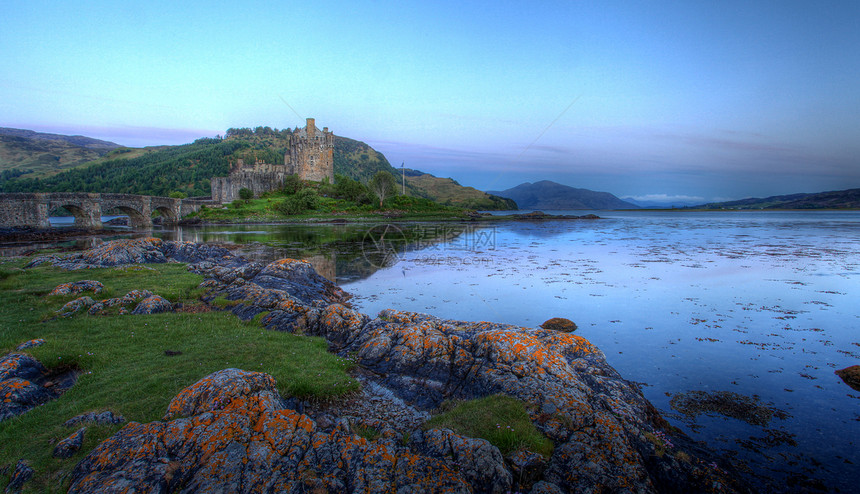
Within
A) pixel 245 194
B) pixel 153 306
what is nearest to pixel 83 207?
pixel 245 194

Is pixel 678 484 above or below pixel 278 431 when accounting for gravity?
below

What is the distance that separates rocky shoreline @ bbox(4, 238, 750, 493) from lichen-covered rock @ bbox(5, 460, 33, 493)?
0.67 meters

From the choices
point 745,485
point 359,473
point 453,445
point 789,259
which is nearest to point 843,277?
point 789,259

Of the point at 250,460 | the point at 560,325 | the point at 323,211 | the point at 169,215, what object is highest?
the point at 323,211

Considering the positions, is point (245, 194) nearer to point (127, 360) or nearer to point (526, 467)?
point (127, 360)

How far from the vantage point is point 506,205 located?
198500 mm

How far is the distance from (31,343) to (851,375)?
62.5 feet

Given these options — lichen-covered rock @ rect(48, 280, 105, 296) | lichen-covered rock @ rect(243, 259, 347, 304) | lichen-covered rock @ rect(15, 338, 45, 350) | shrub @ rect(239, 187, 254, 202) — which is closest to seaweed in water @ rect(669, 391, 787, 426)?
lichen-covered rock @ rect(243, 259, 347, 304)

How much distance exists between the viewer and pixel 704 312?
13.8m

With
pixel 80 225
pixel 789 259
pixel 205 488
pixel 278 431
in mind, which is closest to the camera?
pixel 205 488

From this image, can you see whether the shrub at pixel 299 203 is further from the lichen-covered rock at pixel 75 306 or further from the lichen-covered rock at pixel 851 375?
the lichen-covered rock at pixel 851 375

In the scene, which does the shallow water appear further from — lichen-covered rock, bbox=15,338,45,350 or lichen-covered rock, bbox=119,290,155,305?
lichen-covered rock, bbox=15,338,45,350

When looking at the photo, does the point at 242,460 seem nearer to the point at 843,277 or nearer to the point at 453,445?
the point at 453,445

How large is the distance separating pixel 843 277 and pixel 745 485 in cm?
2274
